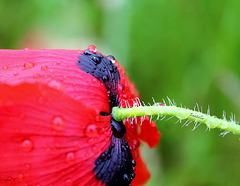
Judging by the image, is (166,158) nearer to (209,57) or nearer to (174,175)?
(174,175)

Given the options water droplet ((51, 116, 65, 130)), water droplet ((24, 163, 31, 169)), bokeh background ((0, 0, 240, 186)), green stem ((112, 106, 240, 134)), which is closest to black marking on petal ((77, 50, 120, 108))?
green stem ((112, 106, 240, 134))

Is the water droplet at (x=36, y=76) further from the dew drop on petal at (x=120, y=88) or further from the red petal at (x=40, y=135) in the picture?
the dew drop on petal at (x=120, y=88)

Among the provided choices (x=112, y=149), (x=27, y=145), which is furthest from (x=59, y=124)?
(x=112, y=149)

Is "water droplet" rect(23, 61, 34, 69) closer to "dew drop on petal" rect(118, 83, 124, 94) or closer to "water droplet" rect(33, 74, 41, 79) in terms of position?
"water droplet" rect(33, 74, 41, 79)

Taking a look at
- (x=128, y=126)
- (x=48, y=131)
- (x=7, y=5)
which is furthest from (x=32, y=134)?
(x=7, y=5)

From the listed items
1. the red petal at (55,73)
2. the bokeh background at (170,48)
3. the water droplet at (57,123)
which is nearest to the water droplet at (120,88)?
the red petal at (55,73)

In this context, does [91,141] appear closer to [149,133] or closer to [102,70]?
[102,70]
